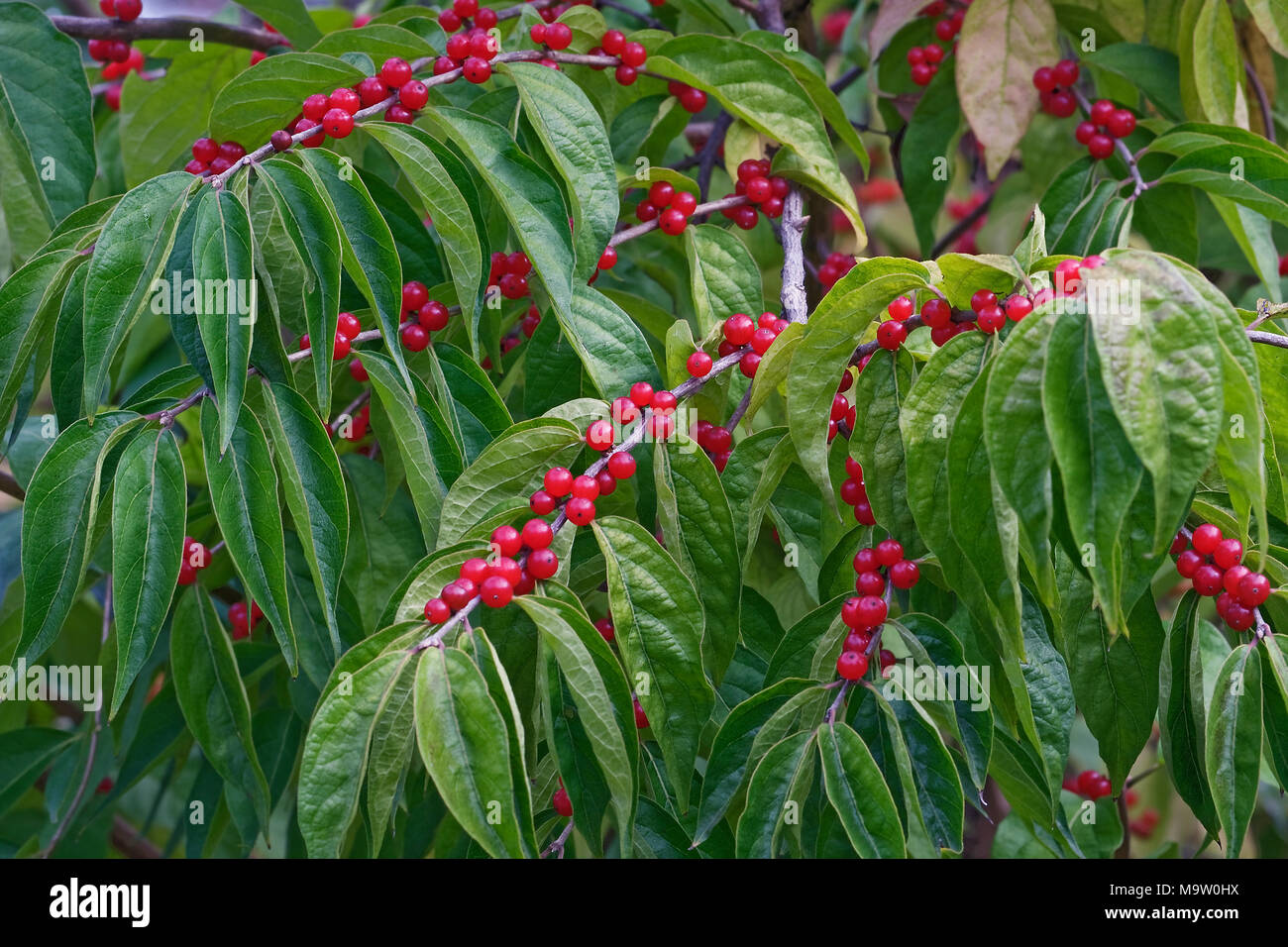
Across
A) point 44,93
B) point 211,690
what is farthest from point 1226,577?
point 44,93

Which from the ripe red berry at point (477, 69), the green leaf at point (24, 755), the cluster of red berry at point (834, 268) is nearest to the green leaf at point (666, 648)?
the ripe red berry at point (477, 69)

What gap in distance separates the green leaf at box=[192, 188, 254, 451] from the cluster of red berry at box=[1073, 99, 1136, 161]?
85 centimetres

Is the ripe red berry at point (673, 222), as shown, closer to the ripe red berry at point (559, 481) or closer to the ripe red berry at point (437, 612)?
the ripe red berry at point (559, 481)

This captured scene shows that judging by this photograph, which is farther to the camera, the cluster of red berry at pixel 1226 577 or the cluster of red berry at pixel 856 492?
the cluster of red berry at pixel 856 492

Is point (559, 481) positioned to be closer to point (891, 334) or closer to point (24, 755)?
point (891, 334)

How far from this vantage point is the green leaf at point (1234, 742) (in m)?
0.69

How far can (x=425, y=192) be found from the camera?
817 millimetres

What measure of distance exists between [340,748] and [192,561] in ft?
1.19

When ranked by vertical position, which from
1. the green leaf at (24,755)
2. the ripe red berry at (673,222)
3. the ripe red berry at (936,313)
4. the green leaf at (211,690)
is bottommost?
the green leaf at (24,755)

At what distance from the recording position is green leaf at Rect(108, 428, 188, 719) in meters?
0.72

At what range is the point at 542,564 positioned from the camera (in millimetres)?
724

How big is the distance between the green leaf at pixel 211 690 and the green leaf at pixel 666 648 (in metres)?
0.37

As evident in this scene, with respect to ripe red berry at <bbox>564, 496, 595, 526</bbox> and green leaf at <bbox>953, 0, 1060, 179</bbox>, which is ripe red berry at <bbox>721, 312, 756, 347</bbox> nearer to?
ripe red berry at <bbox>564, 496, 595, 526</bbox>
